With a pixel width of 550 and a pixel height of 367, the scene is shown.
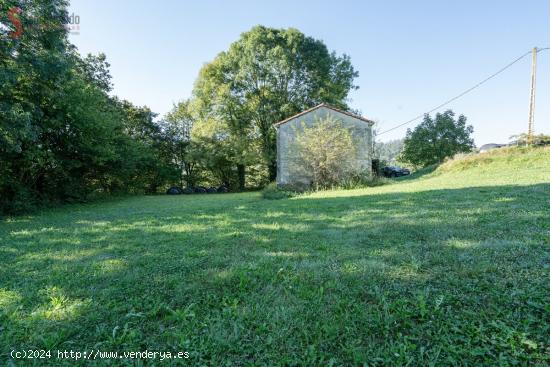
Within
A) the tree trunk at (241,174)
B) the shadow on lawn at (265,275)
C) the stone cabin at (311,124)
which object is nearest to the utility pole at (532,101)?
the stone cabin at (311,124)

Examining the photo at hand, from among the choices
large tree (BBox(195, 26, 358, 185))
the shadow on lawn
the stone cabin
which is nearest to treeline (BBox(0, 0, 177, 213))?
the shadow on lawn

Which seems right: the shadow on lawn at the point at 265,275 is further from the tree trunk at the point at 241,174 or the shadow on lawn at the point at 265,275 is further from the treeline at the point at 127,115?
the tree trunk at the point at 241,174

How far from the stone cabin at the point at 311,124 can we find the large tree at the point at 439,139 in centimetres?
1967

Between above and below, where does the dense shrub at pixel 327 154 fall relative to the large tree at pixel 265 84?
below

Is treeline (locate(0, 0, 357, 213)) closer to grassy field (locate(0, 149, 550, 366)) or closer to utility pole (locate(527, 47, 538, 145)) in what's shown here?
grassy field (locate(0, 149, 550, 366))

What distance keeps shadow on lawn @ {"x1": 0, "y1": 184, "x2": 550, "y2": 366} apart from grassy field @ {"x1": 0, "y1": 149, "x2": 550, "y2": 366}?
15 mm

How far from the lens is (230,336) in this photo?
1951 mm

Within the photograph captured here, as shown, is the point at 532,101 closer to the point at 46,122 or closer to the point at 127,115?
the point at 46,122

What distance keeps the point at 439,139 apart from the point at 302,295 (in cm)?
3660

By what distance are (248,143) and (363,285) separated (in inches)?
831

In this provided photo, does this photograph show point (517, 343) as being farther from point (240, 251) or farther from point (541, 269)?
point (240, 251)

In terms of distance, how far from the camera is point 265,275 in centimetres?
286

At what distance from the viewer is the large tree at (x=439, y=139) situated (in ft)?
104

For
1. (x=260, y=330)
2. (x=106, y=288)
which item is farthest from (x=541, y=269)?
(x=106, y=288)
